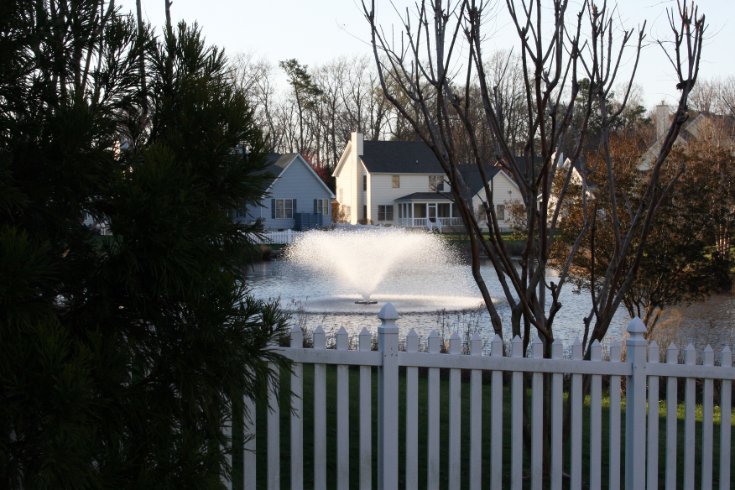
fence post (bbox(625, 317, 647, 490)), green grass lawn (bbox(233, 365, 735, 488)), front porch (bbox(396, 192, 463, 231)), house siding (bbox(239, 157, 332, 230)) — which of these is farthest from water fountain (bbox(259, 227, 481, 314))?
front porch (bbox(396, 192, 463, 231))

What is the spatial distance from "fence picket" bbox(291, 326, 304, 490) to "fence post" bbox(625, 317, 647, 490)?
1728 millimetres

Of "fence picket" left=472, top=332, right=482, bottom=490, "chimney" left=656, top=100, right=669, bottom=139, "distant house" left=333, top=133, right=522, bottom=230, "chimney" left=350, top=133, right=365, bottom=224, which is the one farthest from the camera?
"distant house" left=333, top=133, right=522, bottom=230

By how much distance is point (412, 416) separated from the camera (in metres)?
4.34

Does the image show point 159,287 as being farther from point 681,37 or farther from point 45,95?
point 681,37

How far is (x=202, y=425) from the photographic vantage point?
2986 millimetres

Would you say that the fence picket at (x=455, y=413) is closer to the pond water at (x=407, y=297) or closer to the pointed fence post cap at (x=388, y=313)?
the pointed fence post cap at (x=388, y=313)

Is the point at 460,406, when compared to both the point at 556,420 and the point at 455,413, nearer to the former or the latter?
the point at 455,413

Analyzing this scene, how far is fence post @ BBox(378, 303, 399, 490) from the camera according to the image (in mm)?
4234

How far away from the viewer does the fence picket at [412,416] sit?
14.1ft

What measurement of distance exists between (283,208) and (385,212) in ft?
27.8

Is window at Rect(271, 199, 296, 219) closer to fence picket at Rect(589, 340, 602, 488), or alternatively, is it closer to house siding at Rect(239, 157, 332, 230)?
house siding at Rect(239, 157, 332, 230)

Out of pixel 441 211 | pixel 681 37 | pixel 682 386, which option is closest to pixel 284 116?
pixel 441 211

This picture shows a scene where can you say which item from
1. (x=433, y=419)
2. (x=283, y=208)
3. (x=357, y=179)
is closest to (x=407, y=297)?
(x=433, y=419)

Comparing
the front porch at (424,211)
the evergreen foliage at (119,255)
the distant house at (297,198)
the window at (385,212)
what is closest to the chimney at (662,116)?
the evergreen foliage at (119,255)
